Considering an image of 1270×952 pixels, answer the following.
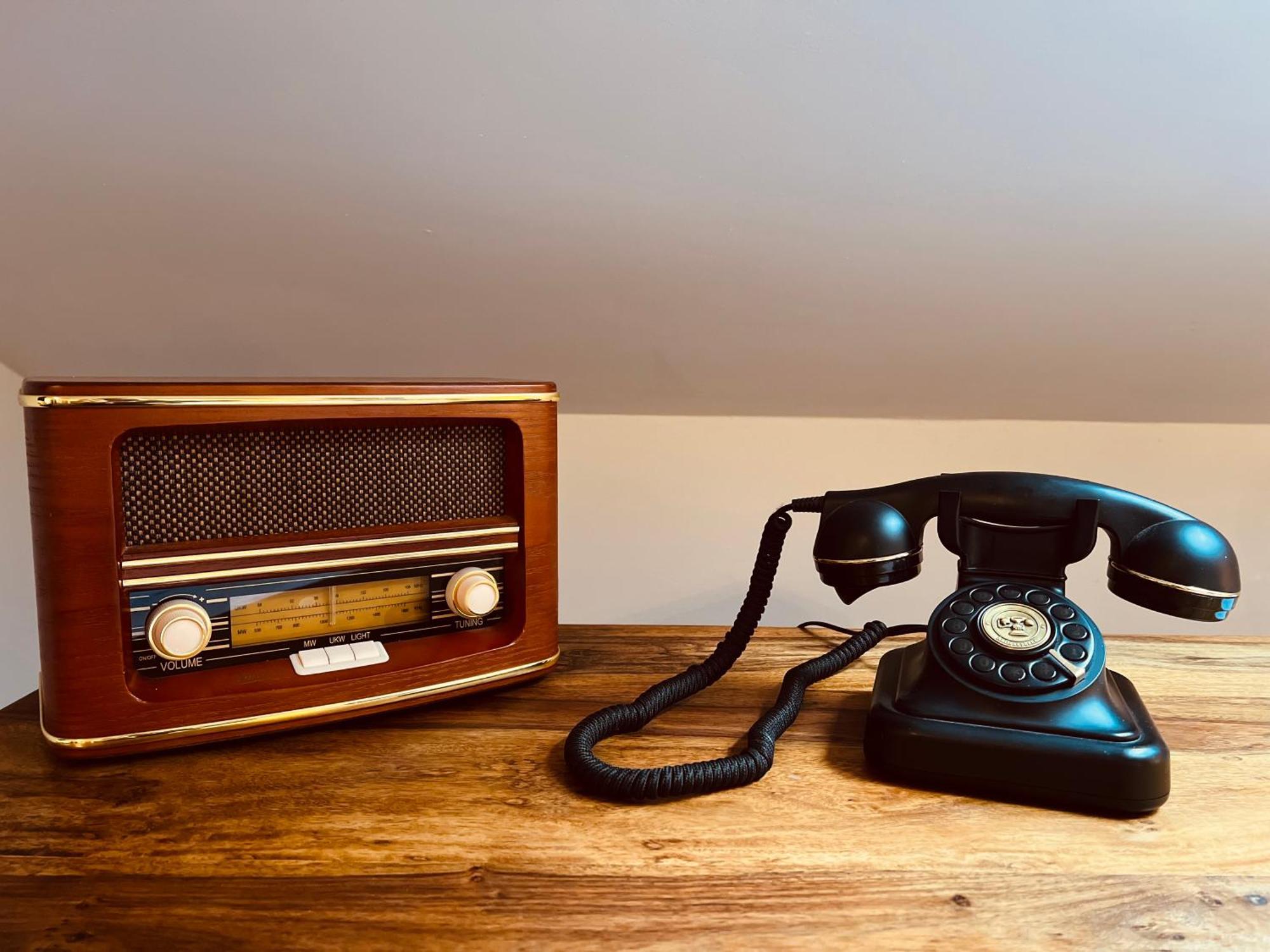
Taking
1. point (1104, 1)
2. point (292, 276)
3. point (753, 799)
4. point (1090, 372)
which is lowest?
point (753, 799)

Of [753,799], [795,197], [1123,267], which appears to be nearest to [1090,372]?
[1123,267]

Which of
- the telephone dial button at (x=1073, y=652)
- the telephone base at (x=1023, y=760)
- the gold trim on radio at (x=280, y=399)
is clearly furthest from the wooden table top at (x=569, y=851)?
the gold trim on radio at (x=280, y=399)

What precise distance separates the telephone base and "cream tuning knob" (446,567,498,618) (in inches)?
13.8

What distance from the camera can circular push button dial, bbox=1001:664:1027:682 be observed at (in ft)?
2.17

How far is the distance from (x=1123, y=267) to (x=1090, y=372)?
0.23 m

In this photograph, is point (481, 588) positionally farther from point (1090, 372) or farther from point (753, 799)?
point (1090, 372)

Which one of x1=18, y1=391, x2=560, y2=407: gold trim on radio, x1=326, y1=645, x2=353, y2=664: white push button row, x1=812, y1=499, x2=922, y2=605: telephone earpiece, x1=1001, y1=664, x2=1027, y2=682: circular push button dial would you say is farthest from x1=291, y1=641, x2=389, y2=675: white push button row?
x1=1001, y1=664, x2=1027, y2=682: circular push button dial

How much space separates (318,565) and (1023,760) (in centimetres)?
57

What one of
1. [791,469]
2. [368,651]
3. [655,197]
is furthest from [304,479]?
[791,469]

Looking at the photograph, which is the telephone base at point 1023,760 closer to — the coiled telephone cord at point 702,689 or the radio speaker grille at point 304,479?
the coiled telephone cord at point 702,689

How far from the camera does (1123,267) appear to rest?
44.3 inches

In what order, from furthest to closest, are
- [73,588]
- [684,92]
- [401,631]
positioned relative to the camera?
1. [684,92]
2. [401,631]
3. [73,588]

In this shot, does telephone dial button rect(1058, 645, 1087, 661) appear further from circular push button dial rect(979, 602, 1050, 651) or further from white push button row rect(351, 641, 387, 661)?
white push button row rect(351, 641, 387, 661)

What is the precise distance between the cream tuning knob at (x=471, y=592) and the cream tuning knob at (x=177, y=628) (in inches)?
8.1
